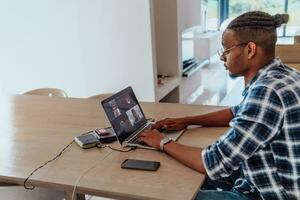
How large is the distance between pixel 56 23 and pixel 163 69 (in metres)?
1.36

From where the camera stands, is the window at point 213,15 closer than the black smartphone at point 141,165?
No

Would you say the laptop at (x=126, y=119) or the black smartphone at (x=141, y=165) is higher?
the laptop at (x=126, y=119)

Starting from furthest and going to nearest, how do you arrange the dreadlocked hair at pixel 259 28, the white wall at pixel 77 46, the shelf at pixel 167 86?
the shelf at pixel 167 86 → the white wall at pixel 77 46 → the dreadlocked hair at pixel 259 28

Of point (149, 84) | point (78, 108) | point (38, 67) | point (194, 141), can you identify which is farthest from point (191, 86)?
point (194, 141)

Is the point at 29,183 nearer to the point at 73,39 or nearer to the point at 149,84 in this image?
the point at 149,84

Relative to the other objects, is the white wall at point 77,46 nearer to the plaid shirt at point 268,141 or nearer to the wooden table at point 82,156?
the wooden table at point 82,156

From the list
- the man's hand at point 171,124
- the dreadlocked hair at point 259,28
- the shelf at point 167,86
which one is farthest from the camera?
the shelf at point 167,86

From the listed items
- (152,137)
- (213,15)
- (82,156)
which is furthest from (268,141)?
(213,15)

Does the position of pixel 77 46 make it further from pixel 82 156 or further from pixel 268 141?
pixel 268 141

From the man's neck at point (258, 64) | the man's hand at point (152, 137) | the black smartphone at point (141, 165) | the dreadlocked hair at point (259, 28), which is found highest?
the dreadlocked hair at point (259, 28)

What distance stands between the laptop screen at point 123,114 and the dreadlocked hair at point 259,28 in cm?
64

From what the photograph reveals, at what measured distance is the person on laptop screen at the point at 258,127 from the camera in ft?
4.23

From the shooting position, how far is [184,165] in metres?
1.51

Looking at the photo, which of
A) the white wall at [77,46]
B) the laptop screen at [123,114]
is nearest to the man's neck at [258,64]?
the laptop screen at [123,114]
